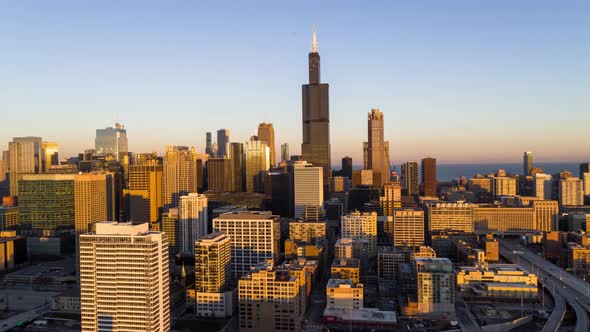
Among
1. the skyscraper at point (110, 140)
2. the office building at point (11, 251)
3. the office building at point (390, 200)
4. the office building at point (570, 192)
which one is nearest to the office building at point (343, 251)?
the office building at point (390, 200)

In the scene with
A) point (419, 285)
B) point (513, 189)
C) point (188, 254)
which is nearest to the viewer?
point (419, 285)

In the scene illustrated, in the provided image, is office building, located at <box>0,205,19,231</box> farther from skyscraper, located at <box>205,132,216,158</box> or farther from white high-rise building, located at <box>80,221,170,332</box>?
skyscraper, located at <box>205,132,216,158</box>

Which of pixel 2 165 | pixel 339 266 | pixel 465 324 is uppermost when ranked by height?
pixel 2 165

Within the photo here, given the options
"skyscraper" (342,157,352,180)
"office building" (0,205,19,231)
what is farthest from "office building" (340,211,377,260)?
"skyscraper" (342,157,352,180)

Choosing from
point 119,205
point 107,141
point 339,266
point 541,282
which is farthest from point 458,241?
point 107,141

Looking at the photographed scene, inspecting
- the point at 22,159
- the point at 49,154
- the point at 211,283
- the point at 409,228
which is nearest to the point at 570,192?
the point at 409,228

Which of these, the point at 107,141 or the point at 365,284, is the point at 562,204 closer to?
the point at 365,284

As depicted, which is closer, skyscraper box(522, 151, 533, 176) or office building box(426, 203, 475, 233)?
office building box(426, 203, 475, 233)

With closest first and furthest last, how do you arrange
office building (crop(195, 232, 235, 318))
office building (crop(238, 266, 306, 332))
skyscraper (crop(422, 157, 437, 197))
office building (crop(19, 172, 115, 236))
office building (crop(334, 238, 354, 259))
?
office building (crop(238, 266, 306, 332)) < office building (crop(195, 232, 235, 318)) < office building (crop(334, 238, 354, 259)) < office building (crop(19, 172, 115, 236)) < skyscraper (crop(422, 157, 437, 197))
